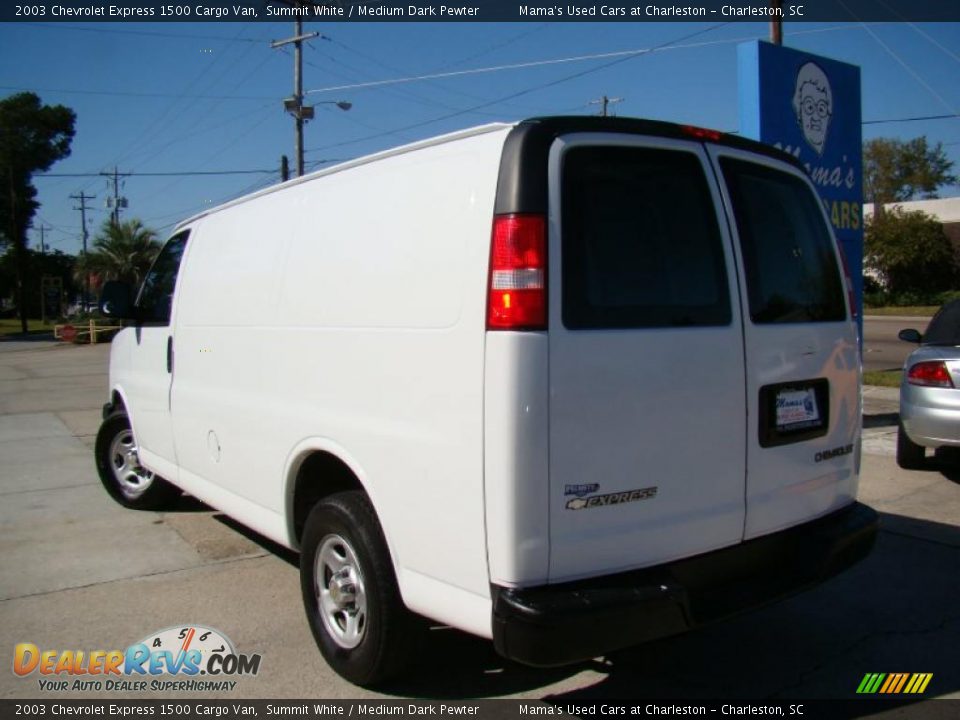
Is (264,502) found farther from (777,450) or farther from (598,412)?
(777,450)

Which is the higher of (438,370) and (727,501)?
(438,370)

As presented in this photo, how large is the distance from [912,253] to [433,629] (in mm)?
43988

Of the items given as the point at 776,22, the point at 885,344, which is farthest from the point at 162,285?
the point at 885,344

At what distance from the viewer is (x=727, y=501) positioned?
3.07 meters

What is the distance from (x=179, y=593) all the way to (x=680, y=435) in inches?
124

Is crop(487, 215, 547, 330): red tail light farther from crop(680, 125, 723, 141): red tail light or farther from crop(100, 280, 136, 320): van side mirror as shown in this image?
crop(100, 280, 136, 320): van side mirror

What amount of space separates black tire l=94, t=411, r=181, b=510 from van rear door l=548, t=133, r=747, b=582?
14.7 ft

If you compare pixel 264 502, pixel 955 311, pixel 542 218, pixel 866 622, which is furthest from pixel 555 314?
pixel 955 311

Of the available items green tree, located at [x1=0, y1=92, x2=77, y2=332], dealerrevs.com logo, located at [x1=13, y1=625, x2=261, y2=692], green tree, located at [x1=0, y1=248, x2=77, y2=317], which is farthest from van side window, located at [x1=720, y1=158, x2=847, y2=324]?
green tree, located at [x1=0, y1=248, x2=77, y2=317]

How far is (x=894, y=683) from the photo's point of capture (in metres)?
3.49

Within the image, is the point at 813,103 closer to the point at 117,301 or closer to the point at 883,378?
the point at 883,378

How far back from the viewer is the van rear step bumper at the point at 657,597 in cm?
260

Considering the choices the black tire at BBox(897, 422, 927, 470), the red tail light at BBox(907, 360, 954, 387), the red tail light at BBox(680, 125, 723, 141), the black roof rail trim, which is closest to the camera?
the black roof rail trim

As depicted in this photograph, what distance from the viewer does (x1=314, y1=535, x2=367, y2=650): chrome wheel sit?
343 cm
